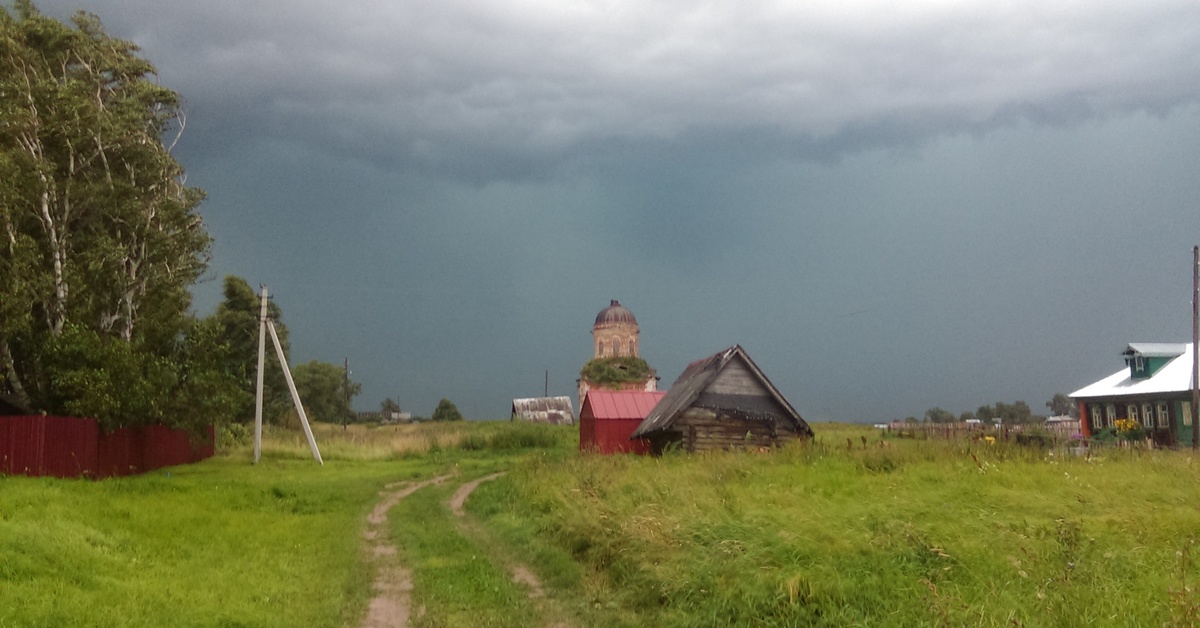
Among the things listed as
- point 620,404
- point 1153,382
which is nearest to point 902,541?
point 620,404

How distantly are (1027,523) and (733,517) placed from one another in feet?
10.7

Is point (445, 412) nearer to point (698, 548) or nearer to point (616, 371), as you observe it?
point (616, 371)

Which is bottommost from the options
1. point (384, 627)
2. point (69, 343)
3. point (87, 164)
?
point (384, 627)

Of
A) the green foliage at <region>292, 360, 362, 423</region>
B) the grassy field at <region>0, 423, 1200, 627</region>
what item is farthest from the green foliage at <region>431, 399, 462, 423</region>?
the grassy field at <region>0, 423, 1200, 627</region>

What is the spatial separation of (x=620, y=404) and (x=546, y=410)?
39857 mm

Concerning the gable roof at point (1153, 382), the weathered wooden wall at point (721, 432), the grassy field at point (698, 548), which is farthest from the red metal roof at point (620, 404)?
the gable roof at point (1153, 382)

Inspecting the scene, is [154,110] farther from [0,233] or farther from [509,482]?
[509,482]

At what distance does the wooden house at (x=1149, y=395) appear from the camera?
118 feet

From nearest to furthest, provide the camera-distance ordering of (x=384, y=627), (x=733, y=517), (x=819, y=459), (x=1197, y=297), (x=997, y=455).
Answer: (x=384, y=627)
(x=733, y=517)
(x=997, y=455)
(x=819, y=459)
(x=1197, y=297)

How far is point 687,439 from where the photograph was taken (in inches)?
1093

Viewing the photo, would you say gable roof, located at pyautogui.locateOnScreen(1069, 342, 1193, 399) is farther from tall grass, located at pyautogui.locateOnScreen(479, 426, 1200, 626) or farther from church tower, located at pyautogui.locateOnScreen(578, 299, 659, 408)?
church tower, located at pyautogui.locateOnScreen(578, 299, 659, 408)

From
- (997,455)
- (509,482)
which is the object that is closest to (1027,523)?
(997,455)

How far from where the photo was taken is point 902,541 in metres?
8.98

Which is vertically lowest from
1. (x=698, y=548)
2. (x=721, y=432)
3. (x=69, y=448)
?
(x=698, y=548)
